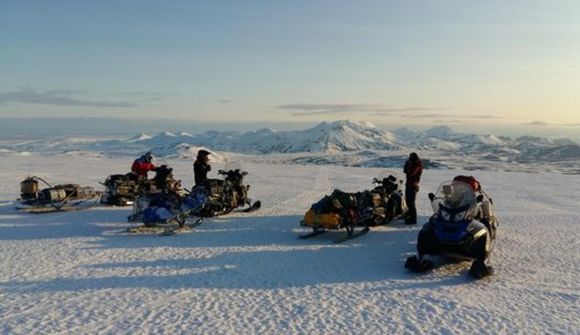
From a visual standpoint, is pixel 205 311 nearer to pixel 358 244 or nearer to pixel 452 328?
pixel 452 328

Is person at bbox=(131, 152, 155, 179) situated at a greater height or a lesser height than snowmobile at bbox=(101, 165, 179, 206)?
greater

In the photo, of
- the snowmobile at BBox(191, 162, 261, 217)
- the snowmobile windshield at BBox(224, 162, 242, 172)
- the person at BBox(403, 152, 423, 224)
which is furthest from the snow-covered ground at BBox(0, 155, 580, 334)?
the snowmobile windshield at BBox(224, 162, 242, 172)

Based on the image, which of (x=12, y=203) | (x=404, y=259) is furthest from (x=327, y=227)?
(x=12, y=203)

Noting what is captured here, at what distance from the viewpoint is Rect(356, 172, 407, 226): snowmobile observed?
11230mm

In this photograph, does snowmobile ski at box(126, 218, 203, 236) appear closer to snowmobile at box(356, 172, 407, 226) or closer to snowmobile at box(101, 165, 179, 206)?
snowmobile at box(101, 165, 179, 206)

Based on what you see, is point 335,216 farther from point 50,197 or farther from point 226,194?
point 50,197

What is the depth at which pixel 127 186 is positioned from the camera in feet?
48.5

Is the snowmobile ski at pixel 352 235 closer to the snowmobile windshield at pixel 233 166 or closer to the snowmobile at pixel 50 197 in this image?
the snowmobile windshield at pixel 233 166

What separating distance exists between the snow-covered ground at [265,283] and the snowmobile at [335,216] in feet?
1.02

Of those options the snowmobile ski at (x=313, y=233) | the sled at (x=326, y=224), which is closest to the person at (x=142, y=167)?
the snowmobile ski at (x=313, y=233)

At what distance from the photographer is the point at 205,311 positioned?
618cm

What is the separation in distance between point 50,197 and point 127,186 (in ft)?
6.68

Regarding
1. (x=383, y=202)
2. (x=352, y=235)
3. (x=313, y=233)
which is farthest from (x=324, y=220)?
(x=383, y=202)

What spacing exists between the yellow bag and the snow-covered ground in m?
0.34
